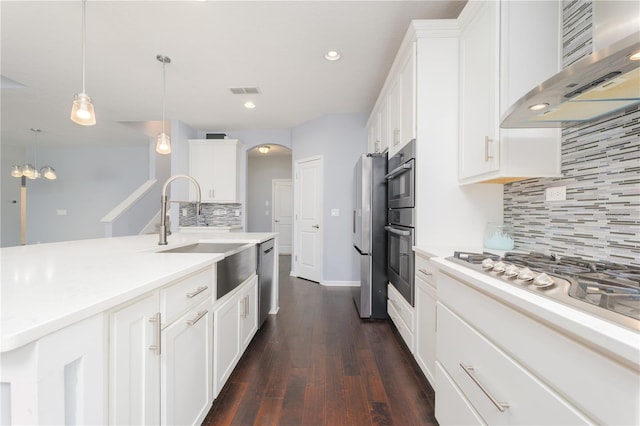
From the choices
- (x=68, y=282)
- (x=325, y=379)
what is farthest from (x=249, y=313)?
(x=68, y=282)

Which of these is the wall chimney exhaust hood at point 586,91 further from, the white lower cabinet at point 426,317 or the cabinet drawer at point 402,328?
the cabinet drawer at point 402,328

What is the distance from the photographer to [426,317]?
5.31ft

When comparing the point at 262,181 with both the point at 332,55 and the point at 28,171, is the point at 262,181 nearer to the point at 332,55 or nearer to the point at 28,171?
the point at 28,171

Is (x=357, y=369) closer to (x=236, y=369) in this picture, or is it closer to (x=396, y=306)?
(x=396, y=306)

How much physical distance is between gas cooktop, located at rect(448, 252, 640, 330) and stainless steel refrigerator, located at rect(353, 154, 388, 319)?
155cm

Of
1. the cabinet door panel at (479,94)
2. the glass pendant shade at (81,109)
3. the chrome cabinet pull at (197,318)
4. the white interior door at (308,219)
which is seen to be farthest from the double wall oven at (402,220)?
the glass pendant shade at (81,109)

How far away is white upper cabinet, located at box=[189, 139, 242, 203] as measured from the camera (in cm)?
464

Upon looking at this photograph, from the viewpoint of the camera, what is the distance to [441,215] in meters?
1.85

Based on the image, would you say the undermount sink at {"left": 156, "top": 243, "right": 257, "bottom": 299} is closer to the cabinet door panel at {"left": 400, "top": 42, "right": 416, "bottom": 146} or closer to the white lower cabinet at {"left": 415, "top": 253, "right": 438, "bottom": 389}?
the white lower cabinet at {"left": 415, "top": 253, "right": 438, "bottom": 389}

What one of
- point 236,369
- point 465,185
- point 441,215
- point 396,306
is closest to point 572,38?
point 465,185

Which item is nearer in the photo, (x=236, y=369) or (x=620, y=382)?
(x=620, y=382)

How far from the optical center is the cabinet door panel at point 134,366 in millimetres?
733

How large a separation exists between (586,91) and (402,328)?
1.81m

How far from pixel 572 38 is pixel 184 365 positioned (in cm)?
239
